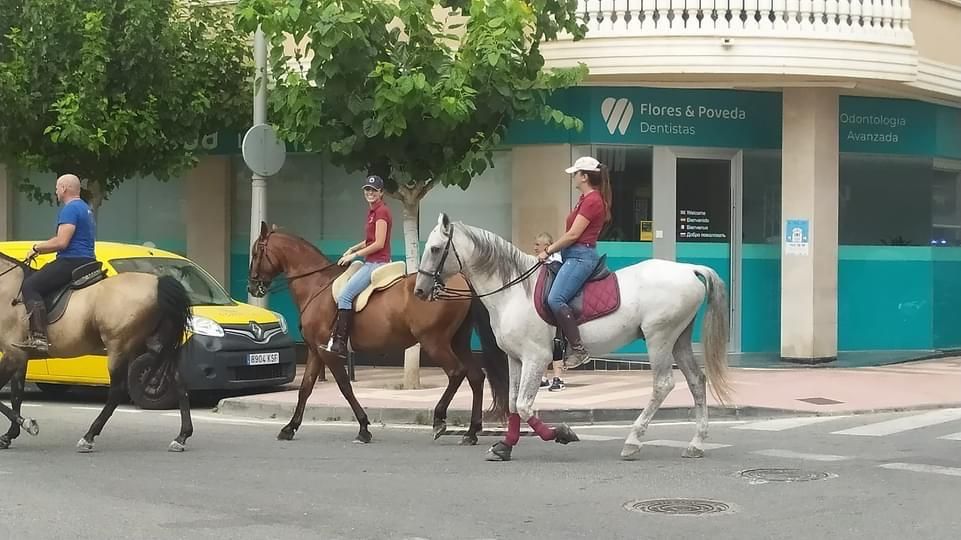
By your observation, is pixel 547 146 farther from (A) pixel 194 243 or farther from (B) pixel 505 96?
(A) pixel 194 243

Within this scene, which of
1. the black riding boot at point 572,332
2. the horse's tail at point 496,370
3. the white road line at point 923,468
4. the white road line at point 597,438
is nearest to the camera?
the white road line at point 923,468

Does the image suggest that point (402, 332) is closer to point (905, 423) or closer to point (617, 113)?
point (905, 423)

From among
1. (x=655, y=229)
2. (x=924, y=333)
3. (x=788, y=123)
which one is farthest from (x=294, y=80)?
(x=924, y=333)

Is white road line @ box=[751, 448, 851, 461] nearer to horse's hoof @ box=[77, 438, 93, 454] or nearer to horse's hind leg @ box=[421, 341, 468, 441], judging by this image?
horse's hind leg @ box=[421, 341, 468, 441]

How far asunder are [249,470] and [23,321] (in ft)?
9.09

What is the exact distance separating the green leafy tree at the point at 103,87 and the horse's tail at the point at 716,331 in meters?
9.48

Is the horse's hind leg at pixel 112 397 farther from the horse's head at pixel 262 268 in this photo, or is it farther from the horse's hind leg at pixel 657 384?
the horse's hind leg at pixel 657 384

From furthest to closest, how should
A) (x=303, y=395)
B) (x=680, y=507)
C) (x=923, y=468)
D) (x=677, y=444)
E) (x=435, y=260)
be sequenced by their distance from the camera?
(x=303, y=395)
(x=677, y=444)
(x=435, y=260)
(x=923, y=468)
(x=680, y=507)

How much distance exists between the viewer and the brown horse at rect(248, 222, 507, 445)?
1173cm

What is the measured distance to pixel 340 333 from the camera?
11.8 meters

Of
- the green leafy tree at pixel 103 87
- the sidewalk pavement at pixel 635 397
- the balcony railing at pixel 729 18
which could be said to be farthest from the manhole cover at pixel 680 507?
the green leafy tree at pixel 103 87

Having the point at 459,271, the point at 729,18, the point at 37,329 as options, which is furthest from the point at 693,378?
the point at 729,18

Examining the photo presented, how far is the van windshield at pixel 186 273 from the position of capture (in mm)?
15344

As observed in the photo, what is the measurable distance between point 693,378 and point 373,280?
3.04m
